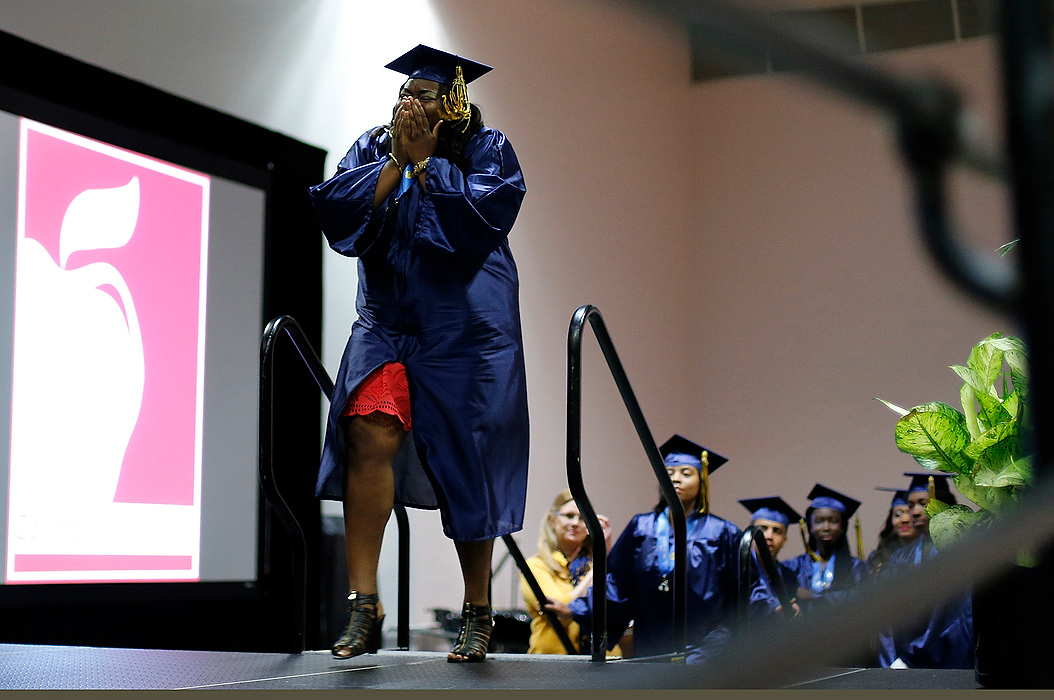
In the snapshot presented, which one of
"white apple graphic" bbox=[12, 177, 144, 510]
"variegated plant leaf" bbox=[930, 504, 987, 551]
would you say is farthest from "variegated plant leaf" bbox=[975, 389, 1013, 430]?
"white apple graphic" bbox=[12, 177, 144, 510]

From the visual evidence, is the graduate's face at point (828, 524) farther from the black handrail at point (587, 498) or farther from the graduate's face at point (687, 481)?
the black handrail at point (587, 498)

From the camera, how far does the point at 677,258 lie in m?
9.98

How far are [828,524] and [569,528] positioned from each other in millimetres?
1755

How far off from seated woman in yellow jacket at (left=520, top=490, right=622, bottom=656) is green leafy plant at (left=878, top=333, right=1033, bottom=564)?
350 cm

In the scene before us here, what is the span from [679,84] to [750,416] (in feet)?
9.76

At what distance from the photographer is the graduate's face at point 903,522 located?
21.1 ft

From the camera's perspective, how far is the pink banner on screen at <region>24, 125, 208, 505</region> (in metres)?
4.79

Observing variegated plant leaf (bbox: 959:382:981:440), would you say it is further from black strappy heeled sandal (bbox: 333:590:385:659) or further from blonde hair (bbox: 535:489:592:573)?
blonde hair (bbox: 535:489:592:573)

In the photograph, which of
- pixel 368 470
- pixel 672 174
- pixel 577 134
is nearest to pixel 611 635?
pixel 368 470

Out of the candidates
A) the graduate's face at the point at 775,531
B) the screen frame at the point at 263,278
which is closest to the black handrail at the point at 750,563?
the screen frame at the point at 263,278

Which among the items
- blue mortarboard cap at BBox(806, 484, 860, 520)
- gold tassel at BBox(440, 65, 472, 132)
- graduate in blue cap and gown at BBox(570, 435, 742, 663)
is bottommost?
graduate in blue cap and gown at BBox(570, 435, 742, 663)

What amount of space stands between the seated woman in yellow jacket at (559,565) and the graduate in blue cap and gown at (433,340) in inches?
114

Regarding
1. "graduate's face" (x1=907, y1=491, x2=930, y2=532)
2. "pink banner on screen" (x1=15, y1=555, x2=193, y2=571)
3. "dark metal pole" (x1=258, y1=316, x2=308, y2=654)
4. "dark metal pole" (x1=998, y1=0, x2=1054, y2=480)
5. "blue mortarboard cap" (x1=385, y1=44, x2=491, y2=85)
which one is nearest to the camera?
"dark metal pole" (x1=998, y1=0, x2=1054, y2=480)

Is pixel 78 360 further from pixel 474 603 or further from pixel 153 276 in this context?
pixel 474 603
